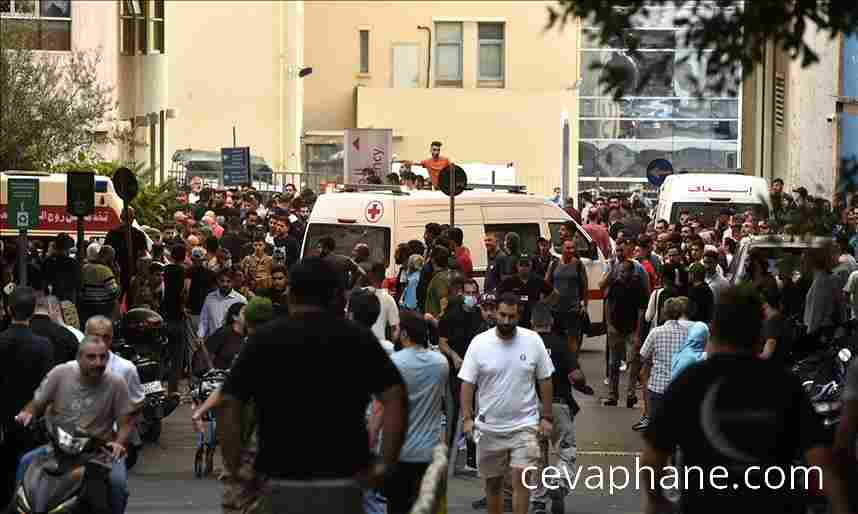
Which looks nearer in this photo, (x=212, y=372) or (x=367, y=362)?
(x=367, y=362)

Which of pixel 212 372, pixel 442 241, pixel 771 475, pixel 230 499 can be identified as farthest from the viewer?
pixel 442 241

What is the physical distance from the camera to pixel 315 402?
7.22 meters

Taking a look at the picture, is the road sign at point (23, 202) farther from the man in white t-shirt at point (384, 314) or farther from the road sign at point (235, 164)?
the road sign at point (235, 164)

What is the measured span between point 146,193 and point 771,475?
26515 millimetres

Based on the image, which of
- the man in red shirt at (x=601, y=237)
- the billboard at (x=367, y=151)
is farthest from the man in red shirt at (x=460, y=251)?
the billboard at (x=367, y=151)

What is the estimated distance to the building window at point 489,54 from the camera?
70125 millimetres

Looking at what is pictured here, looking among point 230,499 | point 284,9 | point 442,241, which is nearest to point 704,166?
point 284,9

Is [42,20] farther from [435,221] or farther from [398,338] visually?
[398,338]

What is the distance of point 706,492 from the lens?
23.0 feet

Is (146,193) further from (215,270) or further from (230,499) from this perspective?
(230,499)

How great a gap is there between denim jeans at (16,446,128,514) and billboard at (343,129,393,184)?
25.8 metres

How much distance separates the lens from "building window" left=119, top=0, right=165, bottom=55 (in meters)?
43.1

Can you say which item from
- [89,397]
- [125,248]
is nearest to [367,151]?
[125,248]

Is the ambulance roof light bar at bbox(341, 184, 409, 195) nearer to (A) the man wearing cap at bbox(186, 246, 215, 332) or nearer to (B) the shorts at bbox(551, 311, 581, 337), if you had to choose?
(B) the shorts at bbox(551, 311, 581, 337)
